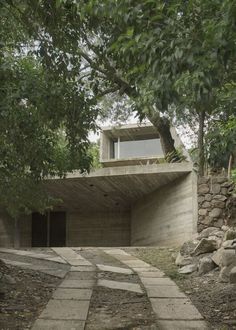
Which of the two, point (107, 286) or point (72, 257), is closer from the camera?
point (107, 286)

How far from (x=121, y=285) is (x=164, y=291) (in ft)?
2.27

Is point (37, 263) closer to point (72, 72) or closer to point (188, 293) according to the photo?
point (188, 293)

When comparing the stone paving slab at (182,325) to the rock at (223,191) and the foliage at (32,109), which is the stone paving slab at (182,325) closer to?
the foliage at (32,109)

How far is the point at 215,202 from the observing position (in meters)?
10.9

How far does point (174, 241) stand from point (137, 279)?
5.57m

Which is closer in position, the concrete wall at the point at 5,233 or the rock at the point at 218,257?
the rock at the point at 218,257

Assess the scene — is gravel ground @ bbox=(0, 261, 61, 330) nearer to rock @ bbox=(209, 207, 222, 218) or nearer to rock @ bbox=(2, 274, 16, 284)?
rock @ bbox=(2, 274, 16, 284)

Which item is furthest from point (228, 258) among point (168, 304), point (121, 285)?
point (168, 304)

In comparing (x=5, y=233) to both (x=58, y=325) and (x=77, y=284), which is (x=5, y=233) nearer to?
(x=77, y=284)

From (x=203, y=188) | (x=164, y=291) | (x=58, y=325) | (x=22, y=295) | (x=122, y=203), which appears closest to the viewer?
(x=58, y=325)

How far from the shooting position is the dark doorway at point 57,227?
17812mm

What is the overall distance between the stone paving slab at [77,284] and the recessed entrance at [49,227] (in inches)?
460

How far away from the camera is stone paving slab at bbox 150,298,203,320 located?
4.32m

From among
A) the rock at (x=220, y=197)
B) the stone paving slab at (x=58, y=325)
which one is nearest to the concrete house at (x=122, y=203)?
the rock at (x=220, y=197)
